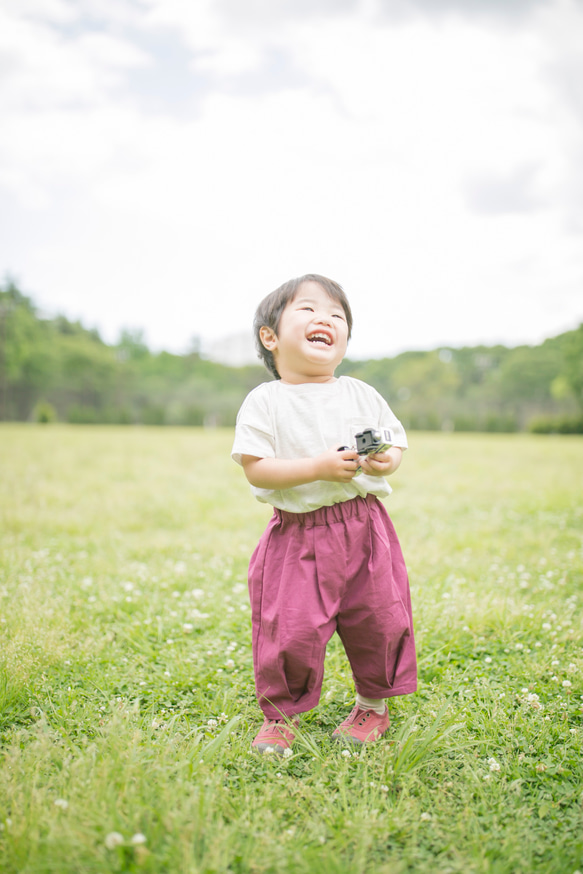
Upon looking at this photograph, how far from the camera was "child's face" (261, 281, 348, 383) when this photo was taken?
2.35 m

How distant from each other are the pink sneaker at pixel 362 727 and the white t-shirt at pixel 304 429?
3.06ft

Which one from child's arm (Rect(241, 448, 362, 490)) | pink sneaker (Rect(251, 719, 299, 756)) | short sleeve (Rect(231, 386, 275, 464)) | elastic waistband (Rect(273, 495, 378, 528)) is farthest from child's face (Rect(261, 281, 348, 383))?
pink sneaker (Rect(251, 719, 299, 756))

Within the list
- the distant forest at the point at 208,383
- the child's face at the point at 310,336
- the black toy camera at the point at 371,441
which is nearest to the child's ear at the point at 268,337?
the child's face at the point at 310,336

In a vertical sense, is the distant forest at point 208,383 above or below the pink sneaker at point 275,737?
above

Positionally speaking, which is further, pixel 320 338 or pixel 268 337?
pixel 268 337

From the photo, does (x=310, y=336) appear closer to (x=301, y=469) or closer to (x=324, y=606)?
(x=301, y=469)

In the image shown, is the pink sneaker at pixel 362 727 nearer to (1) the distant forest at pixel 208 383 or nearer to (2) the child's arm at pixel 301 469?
(2) the child's arm at pixel 301 469

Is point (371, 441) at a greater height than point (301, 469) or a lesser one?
greater

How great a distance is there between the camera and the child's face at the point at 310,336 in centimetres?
235

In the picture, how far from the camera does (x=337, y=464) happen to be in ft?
6.79

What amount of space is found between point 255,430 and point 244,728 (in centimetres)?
125

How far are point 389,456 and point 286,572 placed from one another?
2.03ft

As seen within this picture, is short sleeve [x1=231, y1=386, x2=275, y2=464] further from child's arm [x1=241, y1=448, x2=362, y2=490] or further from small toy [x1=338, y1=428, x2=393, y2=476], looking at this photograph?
small toy [x1=338, y1=428, x2=393, y2=476]

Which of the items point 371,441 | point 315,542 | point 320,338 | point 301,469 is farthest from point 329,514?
point 320,338
